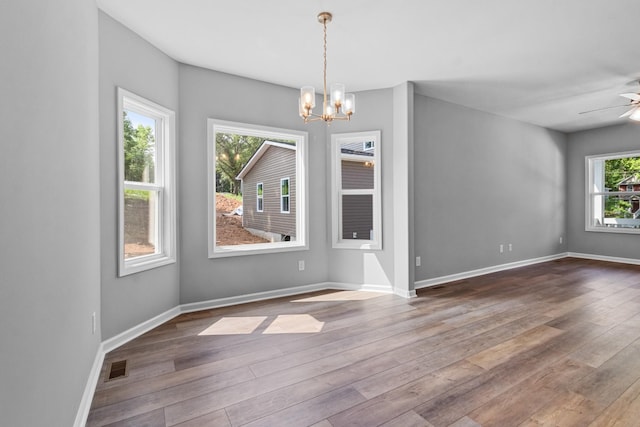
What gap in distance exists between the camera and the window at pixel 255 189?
4.00 meters

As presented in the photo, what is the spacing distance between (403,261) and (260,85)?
3.03 m

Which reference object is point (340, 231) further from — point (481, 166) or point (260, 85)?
point (481, 166)

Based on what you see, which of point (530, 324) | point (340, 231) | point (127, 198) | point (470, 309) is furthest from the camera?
point (340, 231)

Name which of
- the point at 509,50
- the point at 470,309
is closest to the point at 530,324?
the point at 470,309

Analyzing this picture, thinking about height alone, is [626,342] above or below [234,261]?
below

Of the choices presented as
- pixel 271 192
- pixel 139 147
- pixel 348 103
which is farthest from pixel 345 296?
pixel 139 147

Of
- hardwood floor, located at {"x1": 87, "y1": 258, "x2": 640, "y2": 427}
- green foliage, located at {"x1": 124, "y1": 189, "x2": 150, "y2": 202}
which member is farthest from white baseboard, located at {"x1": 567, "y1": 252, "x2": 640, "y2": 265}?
green foliage, located at {"x1": 124, "y1": 189, "x2": 150, "y2": 202}

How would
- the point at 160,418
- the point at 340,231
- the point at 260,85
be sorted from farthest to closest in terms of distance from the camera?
the point at 340,231, the point at 260,85, the point at 160,418

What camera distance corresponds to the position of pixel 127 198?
3082 millimetres

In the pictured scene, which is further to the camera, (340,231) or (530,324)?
(340,231)

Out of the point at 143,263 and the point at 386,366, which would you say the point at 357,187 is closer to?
the point at 386,366

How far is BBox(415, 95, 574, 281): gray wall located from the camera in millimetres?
4859

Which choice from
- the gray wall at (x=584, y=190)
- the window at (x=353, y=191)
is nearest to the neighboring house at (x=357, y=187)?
the window at (x=353, y=191)

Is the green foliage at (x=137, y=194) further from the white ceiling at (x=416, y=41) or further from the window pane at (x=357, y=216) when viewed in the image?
the window pane at (x=357, y=216)
